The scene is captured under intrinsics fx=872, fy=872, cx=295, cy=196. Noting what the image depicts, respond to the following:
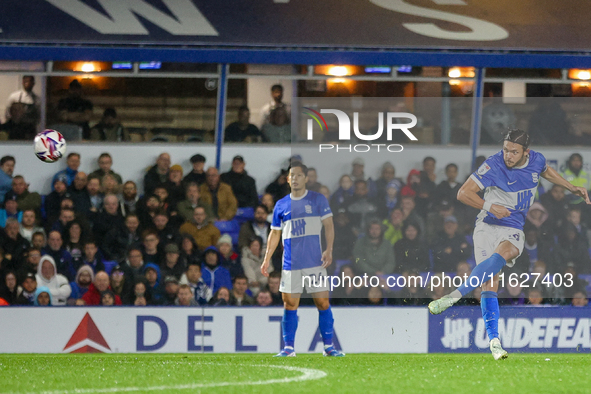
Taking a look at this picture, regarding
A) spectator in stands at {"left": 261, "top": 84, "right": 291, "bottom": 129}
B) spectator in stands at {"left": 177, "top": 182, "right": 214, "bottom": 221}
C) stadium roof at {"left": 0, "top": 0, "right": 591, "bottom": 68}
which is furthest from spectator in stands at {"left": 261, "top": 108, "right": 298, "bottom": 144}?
spectator in stands at {"left": 177, "top": 182, "right": 214, "bottom": 221}

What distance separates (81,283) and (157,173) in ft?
5.71

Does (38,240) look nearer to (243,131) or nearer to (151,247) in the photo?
(151,247)

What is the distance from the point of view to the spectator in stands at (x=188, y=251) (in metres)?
10.0

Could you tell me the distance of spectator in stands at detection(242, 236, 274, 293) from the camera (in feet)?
32.3

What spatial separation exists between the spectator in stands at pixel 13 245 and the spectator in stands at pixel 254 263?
8.35 ft

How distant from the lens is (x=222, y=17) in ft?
36.0

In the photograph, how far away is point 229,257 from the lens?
1009 cm

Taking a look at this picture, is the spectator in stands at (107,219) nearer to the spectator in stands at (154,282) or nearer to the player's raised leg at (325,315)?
the spectator in stands at (154,282)

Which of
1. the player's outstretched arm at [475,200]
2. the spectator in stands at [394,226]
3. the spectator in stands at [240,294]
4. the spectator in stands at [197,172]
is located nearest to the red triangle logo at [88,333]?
the spectator in stands at [240,294]

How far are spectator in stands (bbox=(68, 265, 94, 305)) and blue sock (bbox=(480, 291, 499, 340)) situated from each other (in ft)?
14.4

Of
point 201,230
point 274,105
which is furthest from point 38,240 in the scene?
point 274,105

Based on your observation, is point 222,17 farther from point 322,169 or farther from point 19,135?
point 19,135

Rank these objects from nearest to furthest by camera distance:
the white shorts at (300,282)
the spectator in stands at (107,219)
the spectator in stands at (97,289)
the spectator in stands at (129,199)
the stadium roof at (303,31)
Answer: the white shorts at (300,282) → the spectator in stands at (97,289) → the spectator in stands at (107,219) → the spectator in stands at (129,199) → the stadium roof at (303,31)

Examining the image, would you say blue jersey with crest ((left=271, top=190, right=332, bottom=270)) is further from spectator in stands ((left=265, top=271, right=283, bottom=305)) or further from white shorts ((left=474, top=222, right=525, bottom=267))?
white shorts ((left=474, top=222, right=525, bottom=267))
